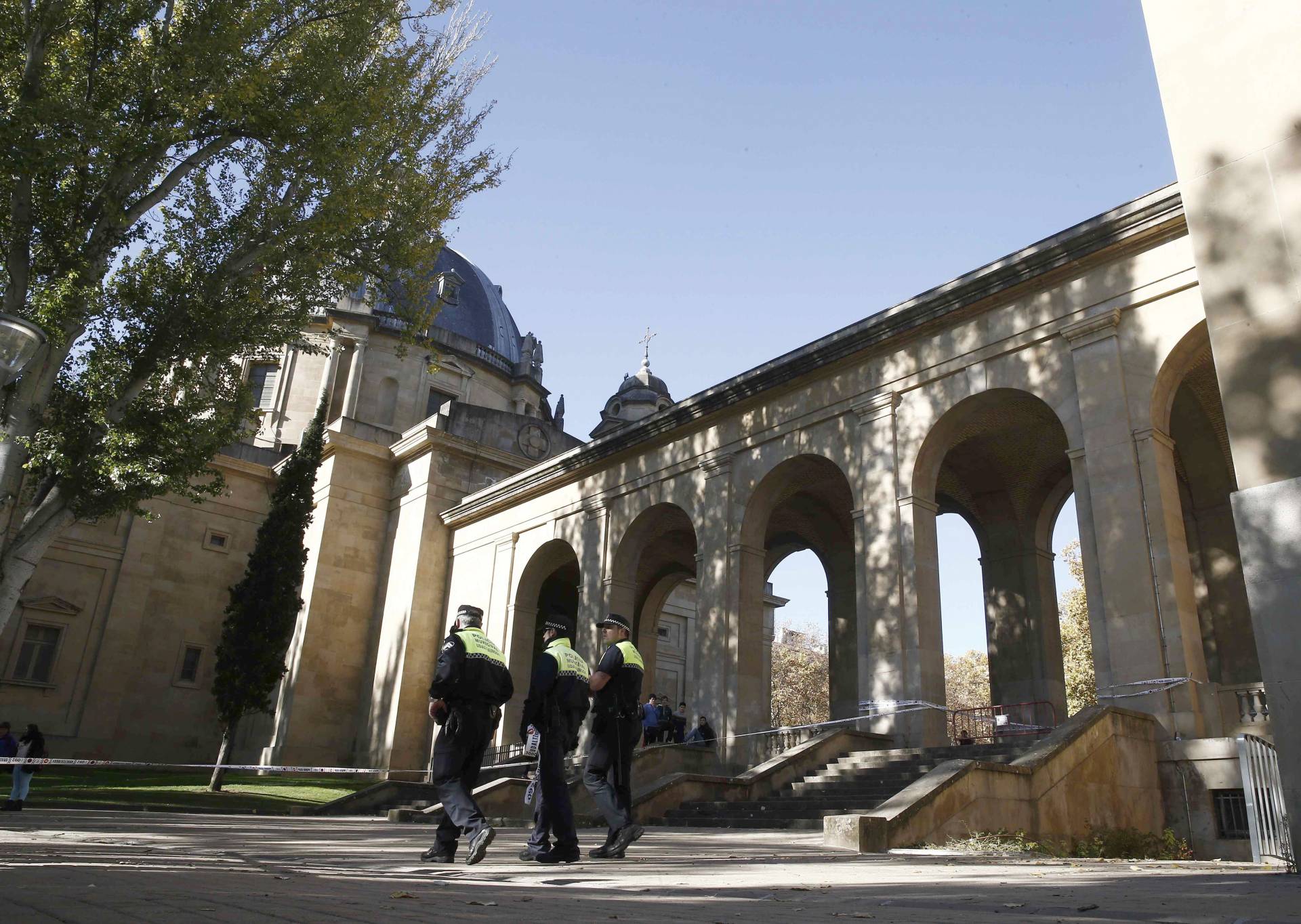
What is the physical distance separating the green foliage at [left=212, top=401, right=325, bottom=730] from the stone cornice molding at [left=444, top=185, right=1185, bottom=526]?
6.02 meters

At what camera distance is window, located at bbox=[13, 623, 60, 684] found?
27.5 meters

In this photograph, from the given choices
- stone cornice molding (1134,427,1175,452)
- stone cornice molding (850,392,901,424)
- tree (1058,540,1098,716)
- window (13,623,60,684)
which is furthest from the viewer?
tree (1058,540,1098,716)

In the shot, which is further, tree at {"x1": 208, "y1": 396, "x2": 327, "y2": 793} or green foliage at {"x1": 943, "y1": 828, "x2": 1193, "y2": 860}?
tree at {"x1": 208, "y1": 396, "x2": 327, "y2": 793}

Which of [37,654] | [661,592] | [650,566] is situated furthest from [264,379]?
[661,592]

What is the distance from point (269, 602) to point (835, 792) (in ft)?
52.2

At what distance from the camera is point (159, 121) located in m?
12.6

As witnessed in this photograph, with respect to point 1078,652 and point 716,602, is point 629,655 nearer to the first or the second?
point 716,602

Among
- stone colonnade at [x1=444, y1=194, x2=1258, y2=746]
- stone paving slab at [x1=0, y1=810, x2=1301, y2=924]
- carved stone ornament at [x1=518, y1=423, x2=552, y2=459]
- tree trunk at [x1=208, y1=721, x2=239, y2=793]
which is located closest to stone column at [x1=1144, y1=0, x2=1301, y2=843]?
stone paving slab at [x1=0, y1=810, x2=1301, y2=924]

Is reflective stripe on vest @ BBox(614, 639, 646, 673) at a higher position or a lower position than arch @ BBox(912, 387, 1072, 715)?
lower

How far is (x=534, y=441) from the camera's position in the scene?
3173 cm

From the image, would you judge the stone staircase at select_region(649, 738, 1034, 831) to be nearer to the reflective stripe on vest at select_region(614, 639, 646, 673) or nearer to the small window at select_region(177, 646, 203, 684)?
the reflective stripe on vest at select_region(614, 639, 646, 673)

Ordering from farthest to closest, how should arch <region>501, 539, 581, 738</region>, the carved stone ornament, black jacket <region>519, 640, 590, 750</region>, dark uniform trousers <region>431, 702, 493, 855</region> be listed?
the carved stone ornament < arch <region>501, 539, 581, 738</region> < black jacket <region>519, 640, 590, 750</region> < dark uniform trousers <region>431, 702, 493, 855</region>

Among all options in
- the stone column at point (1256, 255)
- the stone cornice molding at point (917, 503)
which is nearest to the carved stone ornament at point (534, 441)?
the stone cornice molding at point (917, 503)

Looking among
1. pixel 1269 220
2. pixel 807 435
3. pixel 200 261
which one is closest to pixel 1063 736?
pixel 1269 220
